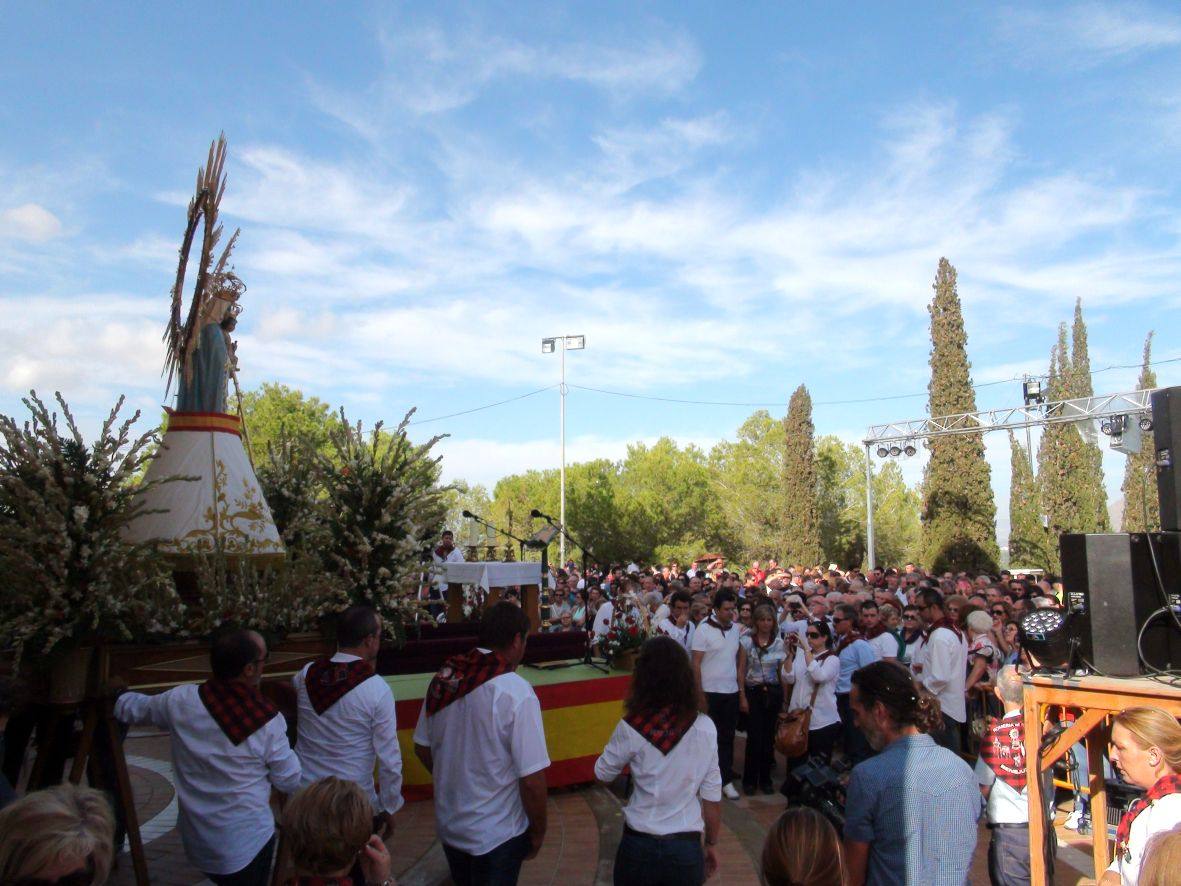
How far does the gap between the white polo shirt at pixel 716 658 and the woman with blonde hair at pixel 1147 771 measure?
4.49 m

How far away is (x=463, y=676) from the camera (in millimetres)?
3576

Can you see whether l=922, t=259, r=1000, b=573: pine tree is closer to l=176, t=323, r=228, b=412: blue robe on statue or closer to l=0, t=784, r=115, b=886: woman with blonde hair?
l=176, t=323, r=228, b=412: blue robe on statue

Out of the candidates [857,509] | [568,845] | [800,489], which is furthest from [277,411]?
[568,845]

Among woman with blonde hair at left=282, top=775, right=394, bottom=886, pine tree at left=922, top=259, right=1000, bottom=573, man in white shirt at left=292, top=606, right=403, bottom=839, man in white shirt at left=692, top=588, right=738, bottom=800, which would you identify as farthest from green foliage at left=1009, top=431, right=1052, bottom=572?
woman with blonde hair at left=282, top=775, right=394, bottom=886

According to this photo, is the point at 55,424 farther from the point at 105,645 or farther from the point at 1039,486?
the point at 1039,486

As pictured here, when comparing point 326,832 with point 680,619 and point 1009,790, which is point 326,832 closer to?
point 1009,790

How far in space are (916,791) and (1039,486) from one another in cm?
4331

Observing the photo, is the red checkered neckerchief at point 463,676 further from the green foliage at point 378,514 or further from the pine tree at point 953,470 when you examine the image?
the pine tree at point 953,470

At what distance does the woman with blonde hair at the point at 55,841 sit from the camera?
1.93m

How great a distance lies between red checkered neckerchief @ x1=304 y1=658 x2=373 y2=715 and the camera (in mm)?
3949

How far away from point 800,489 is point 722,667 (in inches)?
1321

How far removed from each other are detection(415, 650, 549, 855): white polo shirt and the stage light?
2.70 m

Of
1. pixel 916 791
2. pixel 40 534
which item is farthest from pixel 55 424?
pixel 916 791

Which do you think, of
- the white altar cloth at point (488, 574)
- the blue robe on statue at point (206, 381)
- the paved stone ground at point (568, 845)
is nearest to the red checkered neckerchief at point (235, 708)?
the paved stone ground at point (568, 845)
